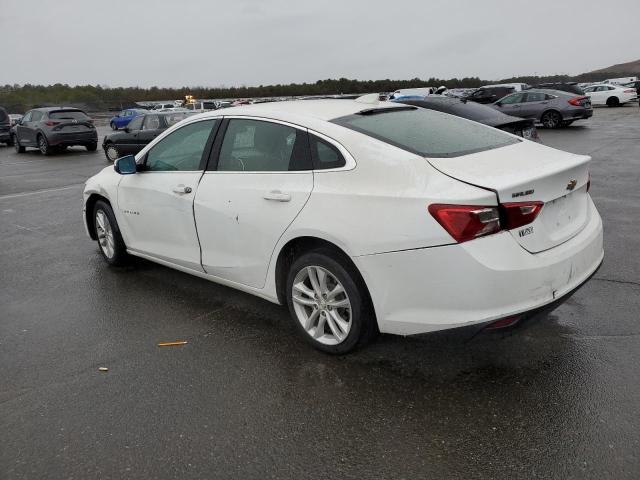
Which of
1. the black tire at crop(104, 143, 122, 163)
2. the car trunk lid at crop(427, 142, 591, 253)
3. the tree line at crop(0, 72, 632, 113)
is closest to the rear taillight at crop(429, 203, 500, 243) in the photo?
the car trunk lid at crop(427, 142, 591, 253)

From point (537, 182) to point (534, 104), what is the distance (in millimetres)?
20915

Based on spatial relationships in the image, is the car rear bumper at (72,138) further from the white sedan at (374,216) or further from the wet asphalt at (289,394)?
the white sedan at (374,216)

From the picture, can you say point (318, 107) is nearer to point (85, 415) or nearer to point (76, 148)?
point (85, 415)

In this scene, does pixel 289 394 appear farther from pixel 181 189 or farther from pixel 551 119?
pixel 551 119

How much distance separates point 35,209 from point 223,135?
6.62 m

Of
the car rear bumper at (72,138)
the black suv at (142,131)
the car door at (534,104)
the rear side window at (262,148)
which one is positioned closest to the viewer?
the rear side window at (262,148)

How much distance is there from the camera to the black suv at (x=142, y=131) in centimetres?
1550

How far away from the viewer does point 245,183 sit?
407 centimetres

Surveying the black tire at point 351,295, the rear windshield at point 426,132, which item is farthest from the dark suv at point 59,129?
the black tire at point 351,295

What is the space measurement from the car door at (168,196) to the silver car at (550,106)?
63.4 ft

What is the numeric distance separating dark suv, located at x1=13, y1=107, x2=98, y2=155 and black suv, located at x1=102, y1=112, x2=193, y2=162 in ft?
16.1

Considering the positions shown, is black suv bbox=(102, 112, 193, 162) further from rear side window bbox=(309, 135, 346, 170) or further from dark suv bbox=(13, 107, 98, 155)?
rear side window bbox=(309, 135, 346, 170)

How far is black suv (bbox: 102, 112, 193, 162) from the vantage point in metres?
15.5

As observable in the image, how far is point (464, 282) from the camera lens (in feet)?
9.78
